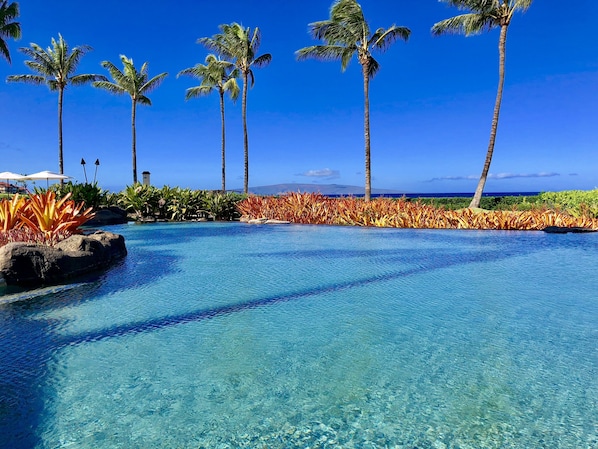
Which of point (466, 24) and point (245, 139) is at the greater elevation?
point (466, 24)

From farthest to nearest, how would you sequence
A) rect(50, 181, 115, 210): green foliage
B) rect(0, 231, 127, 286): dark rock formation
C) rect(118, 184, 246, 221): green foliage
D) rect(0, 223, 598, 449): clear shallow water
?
rect(118, 184, 246, 221): green foliage
rect(50, 181, 115, 210): green foliage
rect(0, 231, 127, 286): dark rock formation
rect(0, 223, 598, 449): clear shallow water

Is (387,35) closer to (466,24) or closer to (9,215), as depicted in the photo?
(466,24)

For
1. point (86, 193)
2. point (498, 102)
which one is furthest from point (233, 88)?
point (498, 102)

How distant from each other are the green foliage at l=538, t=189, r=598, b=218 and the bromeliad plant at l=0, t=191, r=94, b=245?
50.6 ft

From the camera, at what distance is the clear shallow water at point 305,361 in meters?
2.40

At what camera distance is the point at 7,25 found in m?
24.6

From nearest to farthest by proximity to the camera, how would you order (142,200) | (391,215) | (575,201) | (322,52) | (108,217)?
(391,215) → (575,201) → (108,217) → (142,200) → (322,52)

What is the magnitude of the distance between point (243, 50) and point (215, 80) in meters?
5.30

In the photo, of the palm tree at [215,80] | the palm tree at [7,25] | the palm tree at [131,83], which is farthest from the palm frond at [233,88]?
the palm tree at [7,25]

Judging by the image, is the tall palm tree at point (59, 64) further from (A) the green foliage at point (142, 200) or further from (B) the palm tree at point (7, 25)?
(A) the green foliage at point (142, 200)

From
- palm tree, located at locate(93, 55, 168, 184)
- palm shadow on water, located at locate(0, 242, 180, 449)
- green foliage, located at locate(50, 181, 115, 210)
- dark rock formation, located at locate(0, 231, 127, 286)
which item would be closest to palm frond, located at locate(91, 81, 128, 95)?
palm tree, located at locate(93, 55, 168, 184)

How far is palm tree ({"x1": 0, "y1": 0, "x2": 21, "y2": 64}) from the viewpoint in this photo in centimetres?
2395

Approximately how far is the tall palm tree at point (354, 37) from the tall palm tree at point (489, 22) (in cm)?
262

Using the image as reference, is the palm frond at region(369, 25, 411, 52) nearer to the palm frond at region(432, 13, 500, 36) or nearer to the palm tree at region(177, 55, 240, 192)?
the palm frond at region(432, 13, 500, 36)
